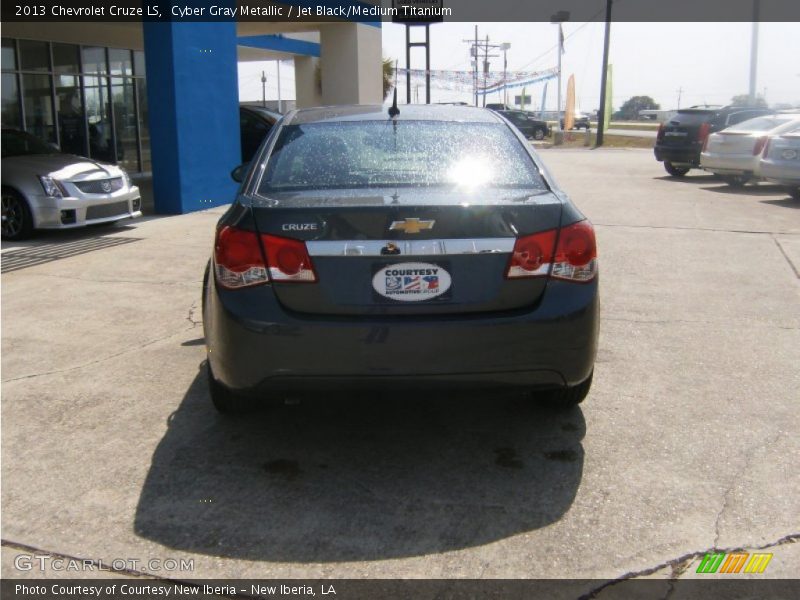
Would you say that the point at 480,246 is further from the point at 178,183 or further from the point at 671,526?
the point at 178,183

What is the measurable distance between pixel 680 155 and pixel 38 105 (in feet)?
45.0

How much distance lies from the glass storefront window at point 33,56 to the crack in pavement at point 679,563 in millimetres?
16827

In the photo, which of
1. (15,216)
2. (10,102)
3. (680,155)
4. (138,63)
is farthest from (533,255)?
(138,63)

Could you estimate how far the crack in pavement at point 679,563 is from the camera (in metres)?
2.79

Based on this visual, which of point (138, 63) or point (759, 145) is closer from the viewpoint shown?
point (759, 145)

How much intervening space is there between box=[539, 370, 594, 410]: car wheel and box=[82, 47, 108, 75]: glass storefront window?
54.5ft

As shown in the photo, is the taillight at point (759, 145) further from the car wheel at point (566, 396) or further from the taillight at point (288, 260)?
the taillight at point (288, 260)

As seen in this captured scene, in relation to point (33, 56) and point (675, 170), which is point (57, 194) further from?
point (675, 170)

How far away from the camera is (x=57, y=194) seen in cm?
980

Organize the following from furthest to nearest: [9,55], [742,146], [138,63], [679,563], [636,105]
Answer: [636,105] → [138,63] → [9,55] → [742,146] → [679,563]

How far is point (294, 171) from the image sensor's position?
3.95m

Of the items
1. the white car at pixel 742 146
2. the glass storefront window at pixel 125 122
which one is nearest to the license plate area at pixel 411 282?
the white car at pixel 742 146

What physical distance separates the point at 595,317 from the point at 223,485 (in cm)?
178

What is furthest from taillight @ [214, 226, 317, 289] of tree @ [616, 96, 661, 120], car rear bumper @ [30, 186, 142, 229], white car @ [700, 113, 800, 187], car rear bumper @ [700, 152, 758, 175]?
tree @ [616, 96, 661, 120]
